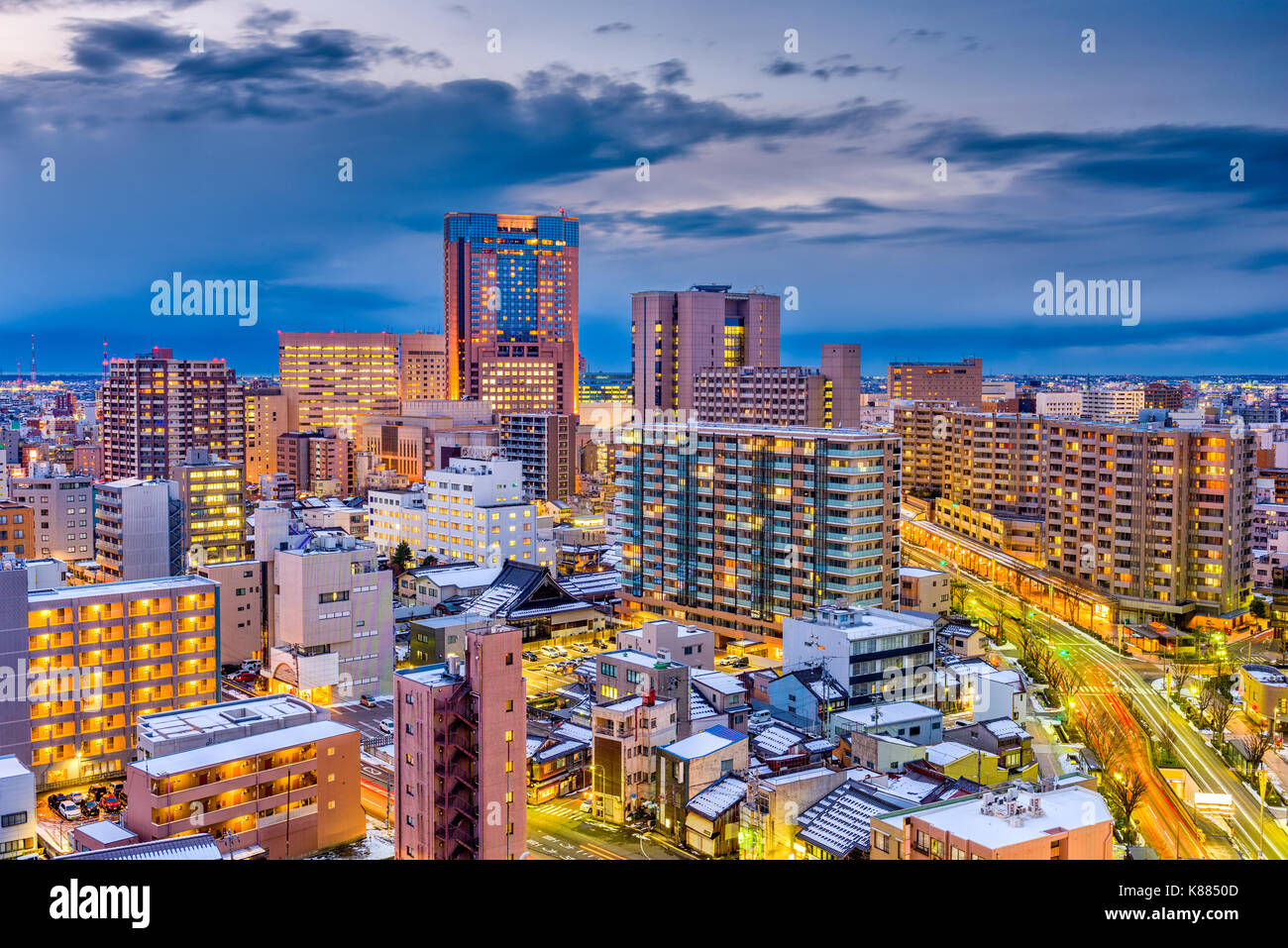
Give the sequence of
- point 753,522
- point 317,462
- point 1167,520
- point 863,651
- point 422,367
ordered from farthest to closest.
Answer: point 422,367, point 317,462, point 1167,520, point 753,522, point 863,651

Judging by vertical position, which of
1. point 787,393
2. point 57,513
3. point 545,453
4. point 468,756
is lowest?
point 468,756

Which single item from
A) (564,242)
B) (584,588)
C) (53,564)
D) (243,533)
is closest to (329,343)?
(564,242)

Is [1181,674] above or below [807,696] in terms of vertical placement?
below

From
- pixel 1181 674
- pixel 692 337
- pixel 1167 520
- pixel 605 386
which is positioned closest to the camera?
pixel 1181 674

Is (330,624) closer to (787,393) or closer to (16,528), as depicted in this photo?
(16,528)

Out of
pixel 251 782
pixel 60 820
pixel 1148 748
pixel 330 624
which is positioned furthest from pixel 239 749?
pixel 1148 748
